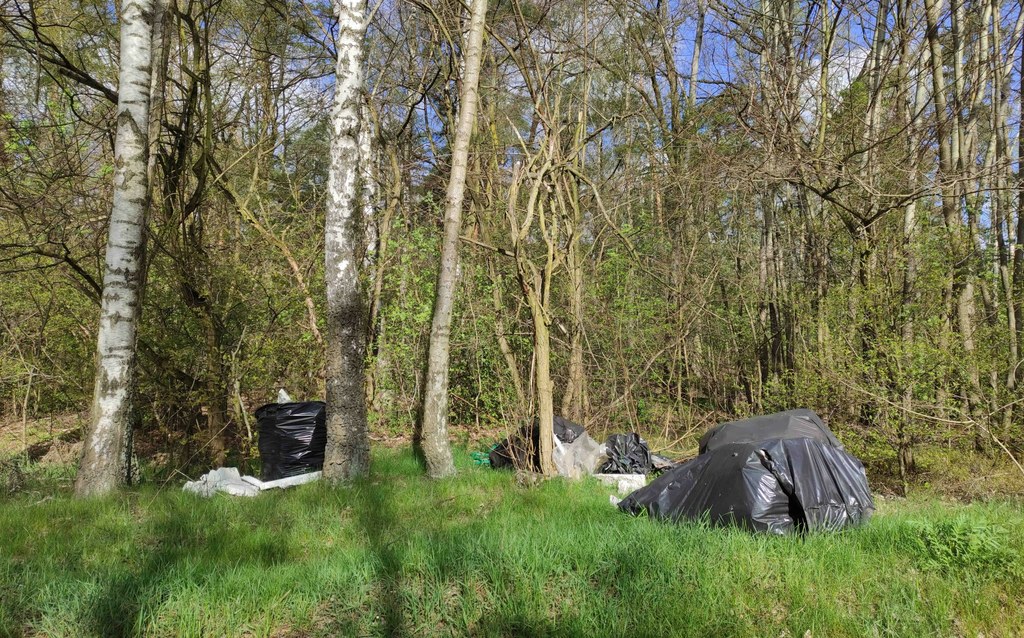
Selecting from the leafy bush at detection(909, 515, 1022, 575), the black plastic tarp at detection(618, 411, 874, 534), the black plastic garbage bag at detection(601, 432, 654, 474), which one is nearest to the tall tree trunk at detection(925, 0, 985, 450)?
the black plastic tarp at detection(618, 411, 874, 534)

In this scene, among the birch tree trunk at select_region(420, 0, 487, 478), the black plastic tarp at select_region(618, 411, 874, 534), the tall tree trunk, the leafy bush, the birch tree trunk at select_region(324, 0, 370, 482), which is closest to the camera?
the leafy bush

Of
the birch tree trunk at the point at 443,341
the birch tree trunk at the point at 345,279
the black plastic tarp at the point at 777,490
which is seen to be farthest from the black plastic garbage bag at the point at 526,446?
the black plastic tarp at the point at 777,490

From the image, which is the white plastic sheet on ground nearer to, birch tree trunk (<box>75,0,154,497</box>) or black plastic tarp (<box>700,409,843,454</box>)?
birch tree trunk (<box>75,0,154,497</box>)

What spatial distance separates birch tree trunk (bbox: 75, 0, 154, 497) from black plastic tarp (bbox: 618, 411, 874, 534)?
442cm

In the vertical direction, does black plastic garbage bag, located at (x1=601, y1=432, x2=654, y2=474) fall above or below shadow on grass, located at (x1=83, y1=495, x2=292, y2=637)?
above

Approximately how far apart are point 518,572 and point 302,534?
5.63 ft

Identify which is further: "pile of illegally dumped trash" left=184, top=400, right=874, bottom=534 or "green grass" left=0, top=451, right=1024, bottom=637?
"pile of illegally dumped trash" left=184, top=400, right=874, bottom=534

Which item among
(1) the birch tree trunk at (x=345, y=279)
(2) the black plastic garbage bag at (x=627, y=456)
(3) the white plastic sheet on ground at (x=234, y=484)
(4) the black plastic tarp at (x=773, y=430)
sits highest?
(1) the birch tree trunk at (x=345, y=279)

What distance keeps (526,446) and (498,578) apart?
2605 millimetres

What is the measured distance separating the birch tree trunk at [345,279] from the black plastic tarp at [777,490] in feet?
9.05

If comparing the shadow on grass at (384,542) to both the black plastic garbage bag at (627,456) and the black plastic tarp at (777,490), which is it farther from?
the black plastic garbage bag at (627,456)

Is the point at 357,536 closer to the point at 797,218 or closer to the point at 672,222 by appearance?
the point at 672,222

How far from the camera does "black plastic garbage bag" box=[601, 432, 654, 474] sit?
629 cm

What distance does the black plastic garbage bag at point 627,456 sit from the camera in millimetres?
6289
